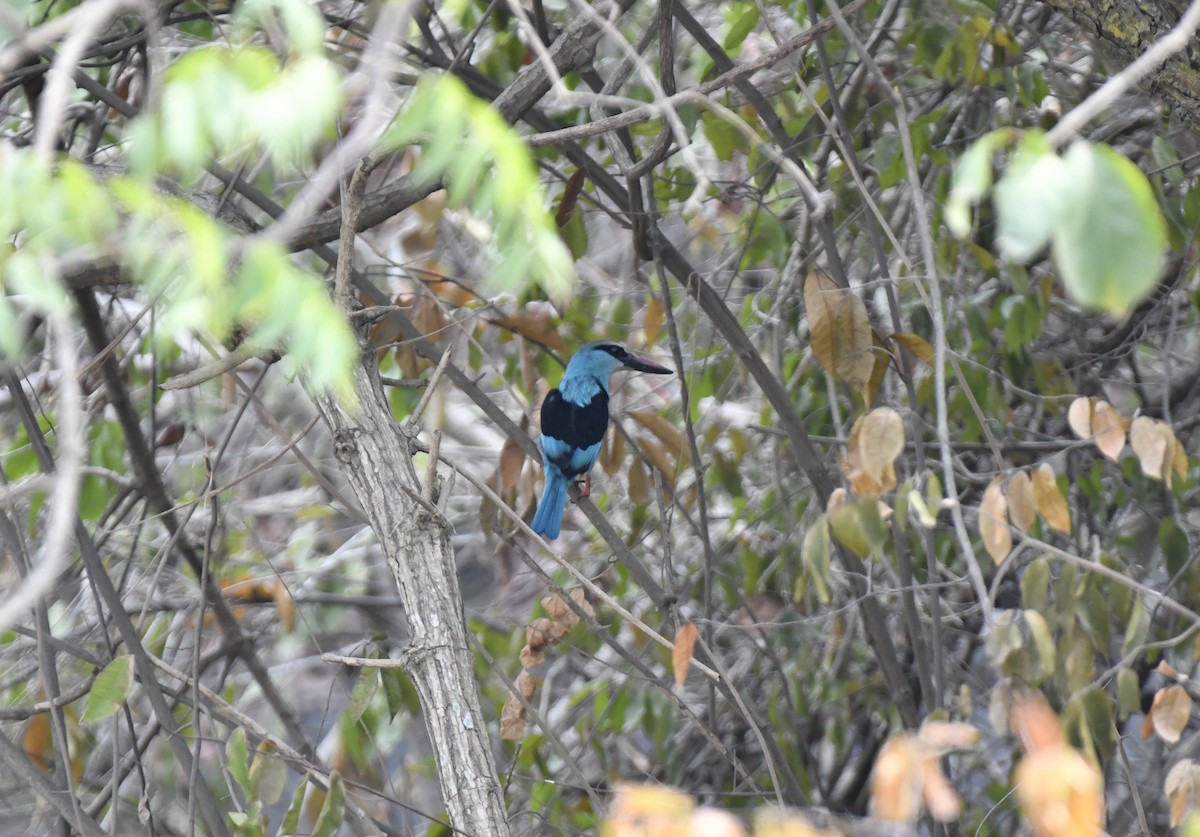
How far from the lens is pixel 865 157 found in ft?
10.3

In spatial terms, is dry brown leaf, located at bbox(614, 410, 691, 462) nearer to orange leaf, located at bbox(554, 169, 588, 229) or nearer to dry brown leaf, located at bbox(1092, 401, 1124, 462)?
orange leaf, located at bbox(554, 169, 588, 229)

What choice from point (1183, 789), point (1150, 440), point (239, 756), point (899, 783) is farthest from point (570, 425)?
point (899, 783)

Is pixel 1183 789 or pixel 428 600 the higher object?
pixel 1183 789

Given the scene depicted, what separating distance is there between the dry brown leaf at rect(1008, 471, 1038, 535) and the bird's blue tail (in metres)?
2.50

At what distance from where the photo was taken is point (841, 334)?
2.44 metres

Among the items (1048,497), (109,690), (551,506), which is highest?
(1048,497)

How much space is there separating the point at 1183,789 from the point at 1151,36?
4.40 feet

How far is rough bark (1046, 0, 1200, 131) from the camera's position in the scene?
7.19 feet

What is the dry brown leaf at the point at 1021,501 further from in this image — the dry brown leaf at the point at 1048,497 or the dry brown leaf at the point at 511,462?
the dry brown leaf at the point at 511,462

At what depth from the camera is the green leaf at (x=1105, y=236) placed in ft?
3.03

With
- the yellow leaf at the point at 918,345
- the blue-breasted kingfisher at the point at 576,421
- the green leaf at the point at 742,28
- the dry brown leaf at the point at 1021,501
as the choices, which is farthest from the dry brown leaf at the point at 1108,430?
the blue-breasted kingfisher at the point at 576,421

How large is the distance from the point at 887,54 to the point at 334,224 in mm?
2225

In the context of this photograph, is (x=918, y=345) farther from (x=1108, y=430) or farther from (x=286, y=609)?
(x=286, y=609)

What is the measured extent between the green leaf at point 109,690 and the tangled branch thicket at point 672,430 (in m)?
0.01
